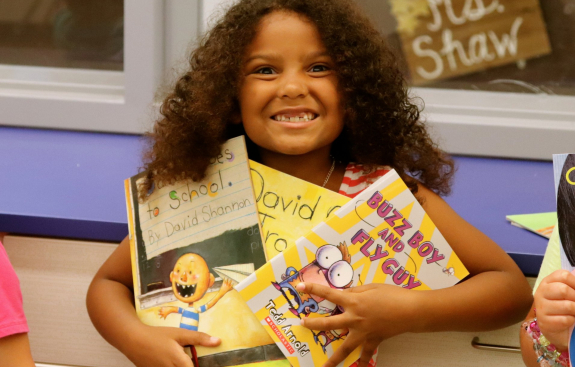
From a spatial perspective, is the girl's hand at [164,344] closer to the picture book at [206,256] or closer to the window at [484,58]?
the picture book at [206,256]

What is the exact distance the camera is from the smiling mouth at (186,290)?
85 cm

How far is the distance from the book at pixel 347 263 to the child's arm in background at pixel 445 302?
0.7 inches

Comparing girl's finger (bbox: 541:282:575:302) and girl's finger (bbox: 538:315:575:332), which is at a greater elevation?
girl's finger (bbox: 541:282:575:302)

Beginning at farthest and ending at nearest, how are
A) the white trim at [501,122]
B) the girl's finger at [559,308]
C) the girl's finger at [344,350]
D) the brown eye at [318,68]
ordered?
the white trim at [501,122], the brown eye at [318,68], the girl's finger at [344,350], the girl's finger at [559,308]

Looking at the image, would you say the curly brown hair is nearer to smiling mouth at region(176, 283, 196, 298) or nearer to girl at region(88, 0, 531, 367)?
girl at region(88, 0, 531, 367)

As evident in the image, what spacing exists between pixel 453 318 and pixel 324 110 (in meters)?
0.33

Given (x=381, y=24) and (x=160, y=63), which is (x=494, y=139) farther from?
(x=160, y=63)

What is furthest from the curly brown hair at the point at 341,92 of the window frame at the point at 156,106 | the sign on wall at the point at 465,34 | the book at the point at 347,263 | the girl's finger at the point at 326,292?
the sign on wall at the point at 465,34

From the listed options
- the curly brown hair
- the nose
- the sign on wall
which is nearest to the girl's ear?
the curly brown hair

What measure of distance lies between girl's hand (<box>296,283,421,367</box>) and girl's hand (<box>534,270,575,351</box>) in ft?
0.48

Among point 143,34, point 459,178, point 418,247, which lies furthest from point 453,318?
point 143,34

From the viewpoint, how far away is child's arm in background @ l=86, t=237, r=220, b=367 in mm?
812

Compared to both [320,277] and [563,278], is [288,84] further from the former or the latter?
[563,278]

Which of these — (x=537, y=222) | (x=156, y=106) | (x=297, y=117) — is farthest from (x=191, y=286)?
(x=156, y=106)
